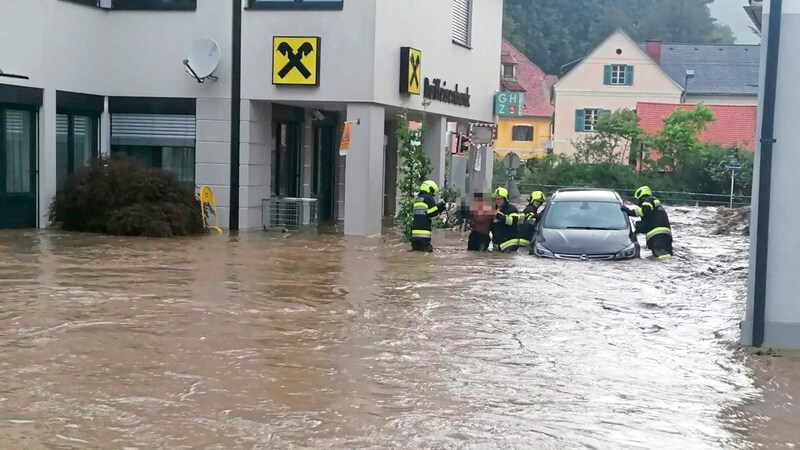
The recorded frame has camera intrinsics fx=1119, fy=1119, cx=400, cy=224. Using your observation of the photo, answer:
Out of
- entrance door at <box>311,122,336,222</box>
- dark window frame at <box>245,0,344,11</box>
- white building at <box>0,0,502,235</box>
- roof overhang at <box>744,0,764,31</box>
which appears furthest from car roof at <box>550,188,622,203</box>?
entrance door at <box>311,122,336,222</box>

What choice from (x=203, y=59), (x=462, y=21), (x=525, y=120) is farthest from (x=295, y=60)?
(x=525, y=120)

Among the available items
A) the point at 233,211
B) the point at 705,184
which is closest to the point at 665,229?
the point at 233,211

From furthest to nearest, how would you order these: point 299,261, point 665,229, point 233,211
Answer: point 233,211 → point 665,229 → point 299,261

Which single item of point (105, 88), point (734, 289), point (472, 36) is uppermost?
point (472, 36)

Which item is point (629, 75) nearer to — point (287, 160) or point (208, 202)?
point (287, 160)

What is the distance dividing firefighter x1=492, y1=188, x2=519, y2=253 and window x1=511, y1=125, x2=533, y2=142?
195 feet

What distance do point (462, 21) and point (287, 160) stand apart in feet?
25.5

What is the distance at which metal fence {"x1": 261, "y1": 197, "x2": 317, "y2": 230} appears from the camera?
2503cm

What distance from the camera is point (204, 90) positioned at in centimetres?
2397

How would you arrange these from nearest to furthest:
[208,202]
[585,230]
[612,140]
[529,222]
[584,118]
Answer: [585,230] → [529,222] → [208,202] → [612,140] → [584,118]

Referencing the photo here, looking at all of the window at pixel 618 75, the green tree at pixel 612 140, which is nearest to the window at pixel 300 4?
the green tree at pixel 612 140

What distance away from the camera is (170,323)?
11578mm

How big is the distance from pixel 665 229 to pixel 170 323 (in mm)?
12047

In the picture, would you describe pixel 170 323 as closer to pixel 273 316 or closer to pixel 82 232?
pixel 273 316
